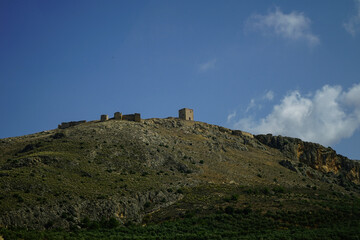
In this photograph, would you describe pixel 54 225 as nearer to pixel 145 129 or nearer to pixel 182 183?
pixel 182 183

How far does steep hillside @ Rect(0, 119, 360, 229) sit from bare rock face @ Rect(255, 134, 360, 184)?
0.26 m

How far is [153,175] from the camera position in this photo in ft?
213

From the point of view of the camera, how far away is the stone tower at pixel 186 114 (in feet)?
334

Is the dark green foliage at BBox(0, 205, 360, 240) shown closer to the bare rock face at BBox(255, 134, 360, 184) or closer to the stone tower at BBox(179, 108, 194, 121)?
the bare rock face at BBox(255, 134, 360, 184)

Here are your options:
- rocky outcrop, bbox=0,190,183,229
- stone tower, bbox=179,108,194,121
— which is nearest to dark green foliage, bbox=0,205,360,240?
rocky outcrop, bbox=0,190,183,229

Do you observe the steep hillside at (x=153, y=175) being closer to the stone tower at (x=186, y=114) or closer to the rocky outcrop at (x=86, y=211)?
the rocky outcrop at (x=86, y=211)

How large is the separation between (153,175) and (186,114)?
128 ft

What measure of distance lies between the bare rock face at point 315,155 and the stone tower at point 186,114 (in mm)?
18404

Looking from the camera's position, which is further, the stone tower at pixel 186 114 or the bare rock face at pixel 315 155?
the stone tower at pixel 186 114

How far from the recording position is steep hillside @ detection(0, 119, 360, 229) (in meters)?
50.4

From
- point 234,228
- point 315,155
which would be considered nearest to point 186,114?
point 315,155

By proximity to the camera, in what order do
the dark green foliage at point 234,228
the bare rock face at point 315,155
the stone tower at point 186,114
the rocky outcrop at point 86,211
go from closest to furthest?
the dark green foliage at point 234,228 < the rocky outcrop at point 86,211 < the bare rock face at point 315,155 < the stone tower at point 186,114

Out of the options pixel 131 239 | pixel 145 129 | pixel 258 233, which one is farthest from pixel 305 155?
pixel 131 239

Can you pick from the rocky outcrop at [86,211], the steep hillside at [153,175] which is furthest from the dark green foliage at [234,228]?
the steep hillside at [153,175]
